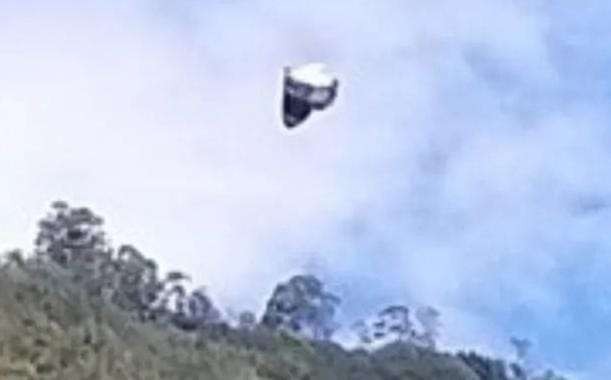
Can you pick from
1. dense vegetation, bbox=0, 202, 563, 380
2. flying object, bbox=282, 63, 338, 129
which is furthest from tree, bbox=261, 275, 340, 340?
flying object, bbox=282, 63, 338, 129

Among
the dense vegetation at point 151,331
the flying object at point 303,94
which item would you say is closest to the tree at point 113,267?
the dense vegetation at point 151,331

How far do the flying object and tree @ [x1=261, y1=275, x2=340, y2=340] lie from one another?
40573 mm

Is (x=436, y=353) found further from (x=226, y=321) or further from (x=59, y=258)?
(x=59, y=258)

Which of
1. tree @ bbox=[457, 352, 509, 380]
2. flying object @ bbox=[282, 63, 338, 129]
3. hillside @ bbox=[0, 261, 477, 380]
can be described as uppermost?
tree @ bbox=[457, 352, 509, 380]

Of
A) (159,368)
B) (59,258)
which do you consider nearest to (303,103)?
(159,368)

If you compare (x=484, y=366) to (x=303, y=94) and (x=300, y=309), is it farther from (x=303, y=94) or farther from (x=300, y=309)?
(x=303, y=94)

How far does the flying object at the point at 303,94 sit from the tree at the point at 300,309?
133 ft

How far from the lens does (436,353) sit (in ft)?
160

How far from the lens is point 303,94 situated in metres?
11.2

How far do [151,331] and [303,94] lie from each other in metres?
27.9

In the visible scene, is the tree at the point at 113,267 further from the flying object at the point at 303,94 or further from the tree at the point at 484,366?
the flying object at the point at 303,94

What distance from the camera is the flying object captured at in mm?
11133

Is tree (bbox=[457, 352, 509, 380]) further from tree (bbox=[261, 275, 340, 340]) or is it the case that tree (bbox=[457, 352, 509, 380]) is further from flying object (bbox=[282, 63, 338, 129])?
flying object (bbox=[282, 63, 338, 129])

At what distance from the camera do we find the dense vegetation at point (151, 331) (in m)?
32.6
